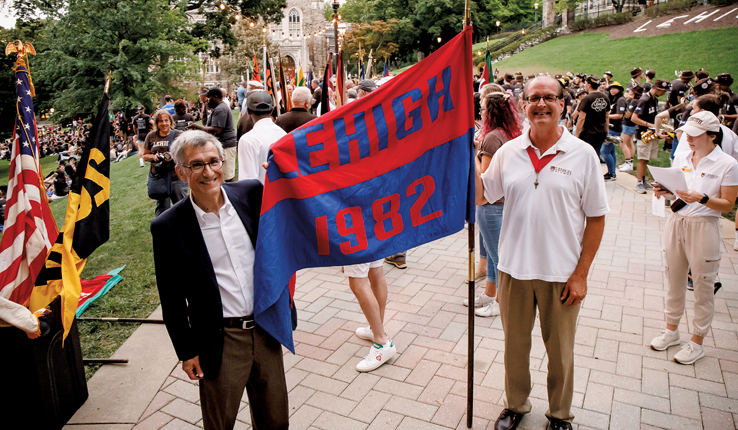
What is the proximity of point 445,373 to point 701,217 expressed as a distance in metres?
2.51

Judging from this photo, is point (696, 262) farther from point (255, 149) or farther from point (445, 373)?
point (255, 149)

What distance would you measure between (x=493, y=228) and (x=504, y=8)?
68.6 m

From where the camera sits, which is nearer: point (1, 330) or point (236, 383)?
point (236, 383)

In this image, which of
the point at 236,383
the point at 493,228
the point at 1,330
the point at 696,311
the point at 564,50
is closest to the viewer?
the point at 236,383

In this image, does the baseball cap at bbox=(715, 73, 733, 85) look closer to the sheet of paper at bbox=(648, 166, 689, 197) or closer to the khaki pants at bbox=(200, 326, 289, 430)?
the sheet of paper at bbox=(648, 166, 689, 197)

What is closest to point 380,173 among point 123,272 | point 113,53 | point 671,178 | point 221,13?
point 671,178

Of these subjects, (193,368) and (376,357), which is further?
(376,357)

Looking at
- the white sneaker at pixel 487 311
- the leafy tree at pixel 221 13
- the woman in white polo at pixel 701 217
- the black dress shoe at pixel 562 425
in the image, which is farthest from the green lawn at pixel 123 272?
the leafy tree at pixel 221 13

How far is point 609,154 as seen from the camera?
10852 millimetres

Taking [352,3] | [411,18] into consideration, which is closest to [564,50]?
[411,18]

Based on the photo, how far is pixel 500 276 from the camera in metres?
3.38

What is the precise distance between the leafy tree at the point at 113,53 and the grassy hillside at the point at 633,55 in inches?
1010

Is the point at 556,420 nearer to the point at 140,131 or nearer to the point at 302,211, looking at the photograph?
the point at 302,211

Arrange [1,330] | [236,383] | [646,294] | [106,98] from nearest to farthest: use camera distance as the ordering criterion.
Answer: [236,383] → [1,330] → [106,98] → [646,294]
